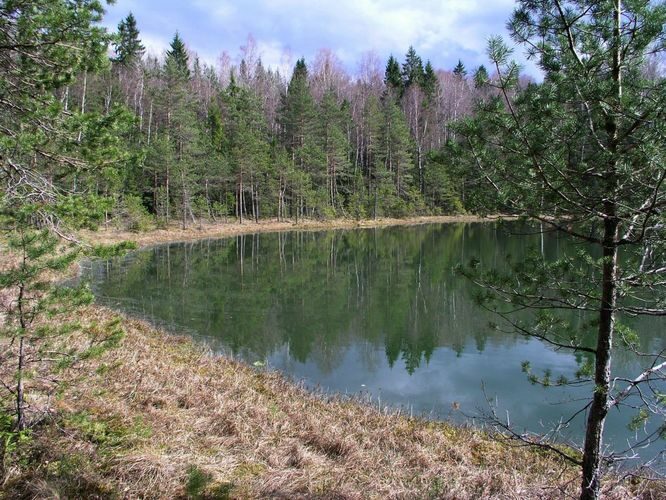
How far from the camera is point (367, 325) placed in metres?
14.9

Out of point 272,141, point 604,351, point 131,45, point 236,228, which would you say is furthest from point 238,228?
point 604,351

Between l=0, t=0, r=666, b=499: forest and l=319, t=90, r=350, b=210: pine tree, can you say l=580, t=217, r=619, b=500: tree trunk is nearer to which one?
l=0, t=0, r=666, b=499: forest

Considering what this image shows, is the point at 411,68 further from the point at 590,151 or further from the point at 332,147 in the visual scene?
the point at 590,151

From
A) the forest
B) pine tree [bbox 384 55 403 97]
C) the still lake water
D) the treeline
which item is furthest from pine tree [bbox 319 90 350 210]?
the forest

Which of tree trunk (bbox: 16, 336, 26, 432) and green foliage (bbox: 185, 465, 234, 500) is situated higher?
tree trunk (bbox: 16, 336, 26, 432)

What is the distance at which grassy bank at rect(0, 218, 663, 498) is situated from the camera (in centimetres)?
423

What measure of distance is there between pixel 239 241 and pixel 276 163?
42.2 feet

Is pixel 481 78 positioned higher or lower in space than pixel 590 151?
higher

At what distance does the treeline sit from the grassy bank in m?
26.5

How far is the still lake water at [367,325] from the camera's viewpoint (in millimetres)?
9859

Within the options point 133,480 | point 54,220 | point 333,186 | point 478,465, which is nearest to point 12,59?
point 54,220

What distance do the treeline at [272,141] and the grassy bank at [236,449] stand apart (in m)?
26.5

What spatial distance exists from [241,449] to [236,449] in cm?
7

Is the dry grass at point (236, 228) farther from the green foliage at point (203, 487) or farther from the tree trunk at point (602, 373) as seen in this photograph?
the tree trunk at point (602, 373)
